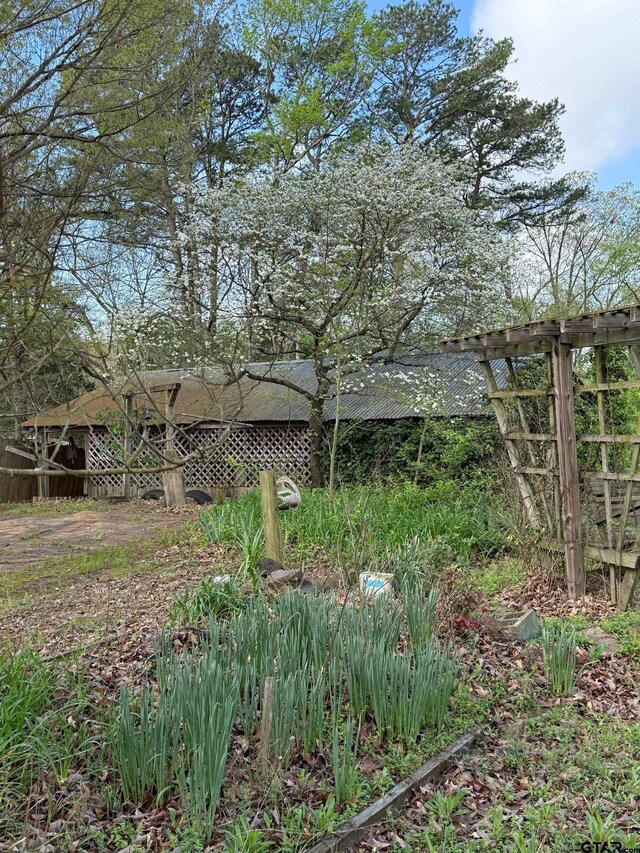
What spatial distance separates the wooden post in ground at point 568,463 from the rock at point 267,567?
2.47 m

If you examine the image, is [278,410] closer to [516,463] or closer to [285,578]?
[516,463]

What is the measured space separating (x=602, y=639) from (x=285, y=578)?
226cm

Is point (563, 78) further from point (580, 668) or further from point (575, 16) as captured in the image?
point (580, 668)

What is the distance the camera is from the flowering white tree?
12273 mm

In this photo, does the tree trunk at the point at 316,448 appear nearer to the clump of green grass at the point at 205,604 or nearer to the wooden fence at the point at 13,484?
the wooden fence at the point at 13,484

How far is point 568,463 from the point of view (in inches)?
223

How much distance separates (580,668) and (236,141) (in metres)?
18.2

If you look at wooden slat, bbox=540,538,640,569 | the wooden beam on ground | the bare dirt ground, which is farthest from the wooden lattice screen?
the wooden beam on ground

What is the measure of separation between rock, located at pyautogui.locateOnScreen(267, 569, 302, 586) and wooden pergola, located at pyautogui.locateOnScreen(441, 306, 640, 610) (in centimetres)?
244

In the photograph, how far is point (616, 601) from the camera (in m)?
5.35

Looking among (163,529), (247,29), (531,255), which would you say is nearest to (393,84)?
(247,29)

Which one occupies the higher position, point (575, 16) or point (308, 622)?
point (575, 16)

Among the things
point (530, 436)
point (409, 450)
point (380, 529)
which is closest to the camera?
point (530, 436)

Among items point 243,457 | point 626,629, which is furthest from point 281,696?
point 243,457
